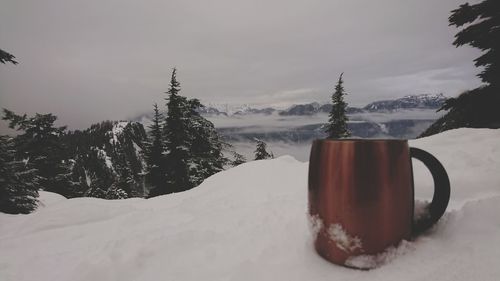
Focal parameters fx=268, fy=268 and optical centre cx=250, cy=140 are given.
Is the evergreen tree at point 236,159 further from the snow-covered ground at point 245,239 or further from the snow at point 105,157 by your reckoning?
the snow at point 105,157

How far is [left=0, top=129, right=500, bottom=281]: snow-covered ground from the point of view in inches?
37.6

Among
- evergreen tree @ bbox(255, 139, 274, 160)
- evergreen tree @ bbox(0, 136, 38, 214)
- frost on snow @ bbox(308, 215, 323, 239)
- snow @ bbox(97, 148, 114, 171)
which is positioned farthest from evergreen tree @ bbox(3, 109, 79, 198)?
snow @ bbox(97, 148, 114, 171)

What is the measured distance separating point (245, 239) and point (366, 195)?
78 cm

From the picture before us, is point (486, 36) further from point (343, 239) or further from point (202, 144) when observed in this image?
point (202, 144)

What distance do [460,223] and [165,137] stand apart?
18.6 metres

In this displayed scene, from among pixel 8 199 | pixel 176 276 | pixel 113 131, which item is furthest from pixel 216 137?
pixel 113 131

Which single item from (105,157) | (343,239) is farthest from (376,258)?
(105,157)

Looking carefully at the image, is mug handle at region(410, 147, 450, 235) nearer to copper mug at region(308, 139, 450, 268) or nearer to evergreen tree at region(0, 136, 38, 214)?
copper mug at region(308, 139, 450, 268)

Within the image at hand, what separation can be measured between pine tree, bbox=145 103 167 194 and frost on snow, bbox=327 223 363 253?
1914 centimetres

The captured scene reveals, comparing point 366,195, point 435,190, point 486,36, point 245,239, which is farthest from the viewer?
point 486,36

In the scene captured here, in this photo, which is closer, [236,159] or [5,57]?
[5,57]

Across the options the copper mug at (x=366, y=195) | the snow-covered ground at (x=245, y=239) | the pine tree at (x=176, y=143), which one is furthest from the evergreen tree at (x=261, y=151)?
the copper mug at (x=366, y=195)

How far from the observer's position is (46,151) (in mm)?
19562

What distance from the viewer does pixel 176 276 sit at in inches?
47.3
